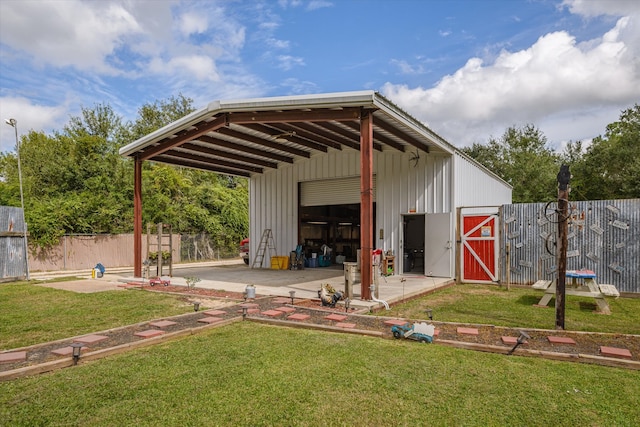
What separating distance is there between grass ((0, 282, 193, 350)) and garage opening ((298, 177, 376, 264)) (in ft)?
24.1

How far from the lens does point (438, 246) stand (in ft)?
38.7

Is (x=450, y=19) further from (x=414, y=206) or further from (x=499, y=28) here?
(x=414, y=206)

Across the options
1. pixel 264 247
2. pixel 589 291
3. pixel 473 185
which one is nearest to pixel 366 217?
pixel 589 291

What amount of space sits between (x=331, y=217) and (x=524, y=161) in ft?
68.4

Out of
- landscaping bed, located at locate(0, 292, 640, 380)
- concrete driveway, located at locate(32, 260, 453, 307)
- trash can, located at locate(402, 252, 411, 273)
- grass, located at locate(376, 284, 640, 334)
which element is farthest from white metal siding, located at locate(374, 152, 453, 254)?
landscaping bed, located at locate(0, 292, 640, 380)

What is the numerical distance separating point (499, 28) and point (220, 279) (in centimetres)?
1188

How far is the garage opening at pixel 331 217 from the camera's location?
1414 cm

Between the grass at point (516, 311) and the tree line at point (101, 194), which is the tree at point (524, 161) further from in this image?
the grass at point (516, 311)

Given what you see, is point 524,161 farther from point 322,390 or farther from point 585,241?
point 322,390

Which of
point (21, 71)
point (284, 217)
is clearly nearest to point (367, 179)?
point (284, 217)

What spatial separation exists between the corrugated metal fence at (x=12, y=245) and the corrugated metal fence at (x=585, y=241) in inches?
576

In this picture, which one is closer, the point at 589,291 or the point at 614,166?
the point at 589,291

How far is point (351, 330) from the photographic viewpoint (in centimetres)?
523

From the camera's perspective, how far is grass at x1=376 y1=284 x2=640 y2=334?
5.88 metres
